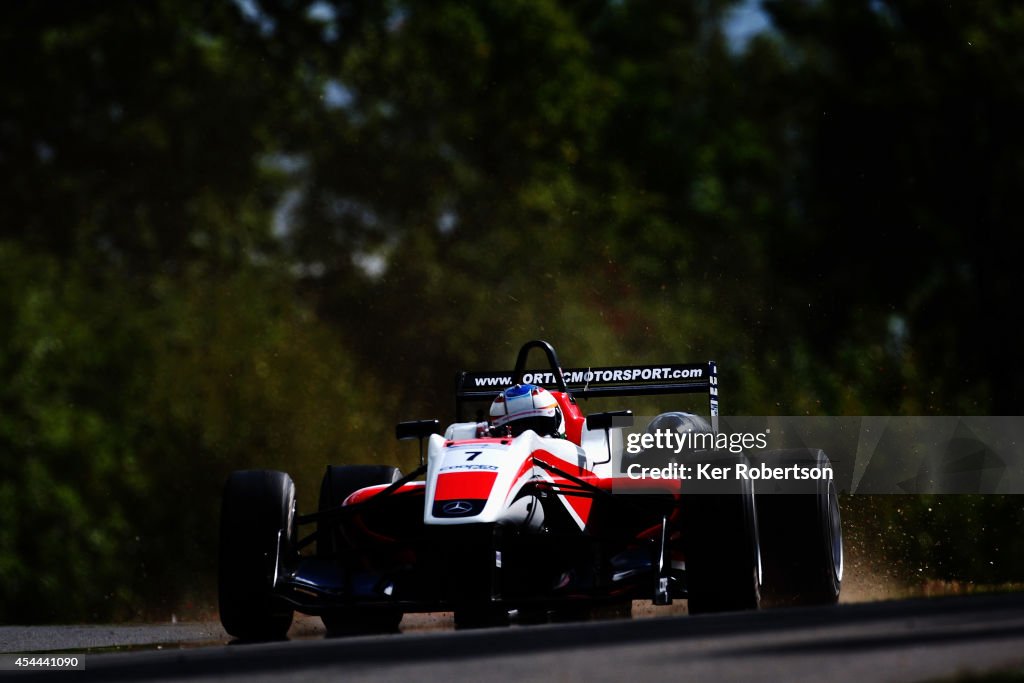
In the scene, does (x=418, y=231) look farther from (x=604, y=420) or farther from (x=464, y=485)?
(x=464, y=485)

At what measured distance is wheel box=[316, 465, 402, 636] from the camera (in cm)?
1065

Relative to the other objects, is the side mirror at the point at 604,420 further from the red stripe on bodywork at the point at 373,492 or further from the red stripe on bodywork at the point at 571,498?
the red stripe on bodywork at the point at 373,492

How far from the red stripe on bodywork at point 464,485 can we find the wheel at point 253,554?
109 cm

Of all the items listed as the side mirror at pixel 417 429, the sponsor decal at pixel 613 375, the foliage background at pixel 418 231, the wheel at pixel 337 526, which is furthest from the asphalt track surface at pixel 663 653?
the foliage background at pixel 418 231

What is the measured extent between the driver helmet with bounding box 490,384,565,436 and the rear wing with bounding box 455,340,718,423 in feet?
2.90

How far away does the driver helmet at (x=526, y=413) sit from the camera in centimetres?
1067

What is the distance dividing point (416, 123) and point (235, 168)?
350cm

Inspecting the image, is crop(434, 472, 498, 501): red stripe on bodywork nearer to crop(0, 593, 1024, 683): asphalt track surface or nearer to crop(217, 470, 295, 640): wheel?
crop(217, 470, 295, 640): wheel

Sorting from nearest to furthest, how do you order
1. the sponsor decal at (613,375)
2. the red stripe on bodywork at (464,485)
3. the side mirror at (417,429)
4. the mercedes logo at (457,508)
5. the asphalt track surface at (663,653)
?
the asphalt track surface at (663,653)
the mercedes logo at (457,508)
the red stripe on bodywork at (464,485)
the side mirror at (417,429)
the sponsor decal at (613,375)

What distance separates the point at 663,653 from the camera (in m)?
6.12

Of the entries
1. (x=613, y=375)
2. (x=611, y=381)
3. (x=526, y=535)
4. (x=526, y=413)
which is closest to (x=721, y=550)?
(x=526, y=535)

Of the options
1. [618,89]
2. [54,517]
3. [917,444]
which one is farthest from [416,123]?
[917,444]

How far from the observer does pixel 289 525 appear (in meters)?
9.80

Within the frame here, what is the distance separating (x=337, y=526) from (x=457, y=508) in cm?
167
